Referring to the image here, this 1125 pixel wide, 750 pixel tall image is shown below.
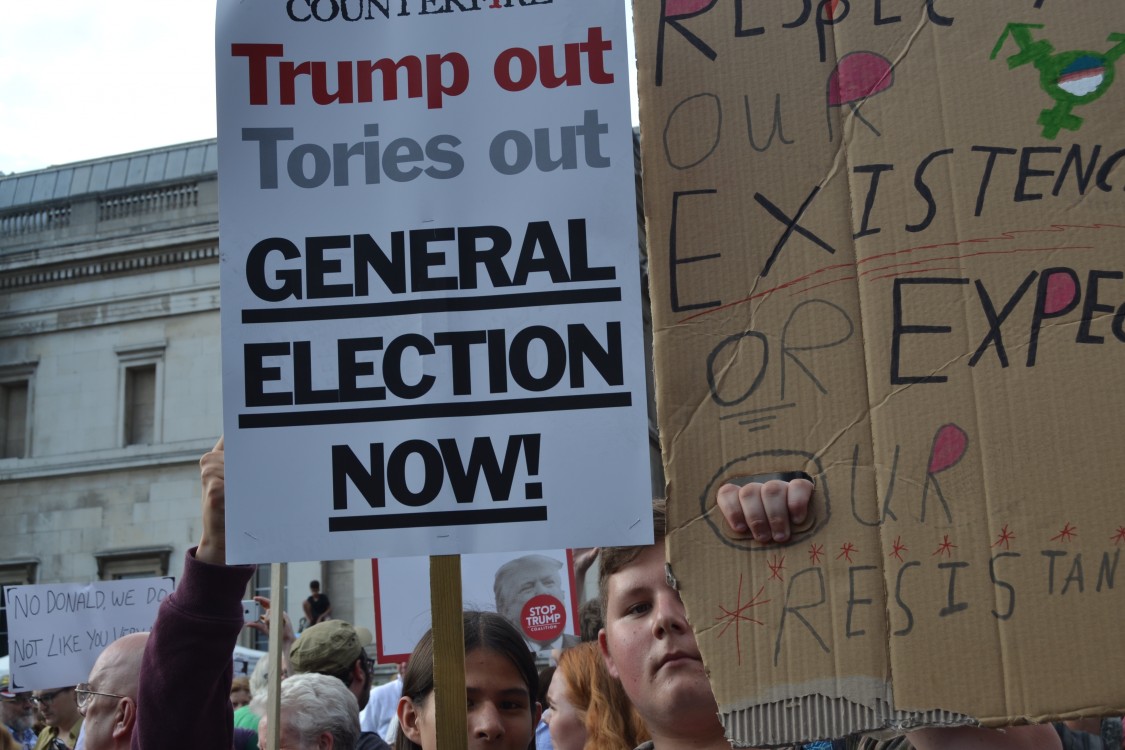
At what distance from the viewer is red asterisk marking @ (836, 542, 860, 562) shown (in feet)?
6.63

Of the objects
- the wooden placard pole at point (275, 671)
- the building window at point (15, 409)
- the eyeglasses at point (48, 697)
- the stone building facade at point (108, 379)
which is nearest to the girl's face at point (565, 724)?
the wooden placard pole at point (275, 671)

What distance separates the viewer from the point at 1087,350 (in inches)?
79.7

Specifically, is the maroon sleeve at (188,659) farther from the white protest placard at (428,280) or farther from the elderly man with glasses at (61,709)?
the elderly man with glasses at (61,709)

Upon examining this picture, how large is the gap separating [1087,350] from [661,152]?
75 centimetres

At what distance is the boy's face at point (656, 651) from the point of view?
247cm

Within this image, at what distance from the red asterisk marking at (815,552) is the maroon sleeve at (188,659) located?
1.16 meters

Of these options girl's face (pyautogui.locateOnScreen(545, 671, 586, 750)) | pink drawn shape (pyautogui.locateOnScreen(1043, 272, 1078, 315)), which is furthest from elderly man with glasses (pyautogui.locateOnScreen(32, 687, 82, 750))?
pink drawn shape (pyautogui.locateOnScreen(1043, 272, 1078, 315))

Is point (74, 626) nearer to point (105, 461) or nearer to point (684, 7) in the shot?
point (684, 7)

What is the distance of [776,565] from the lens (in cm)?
204

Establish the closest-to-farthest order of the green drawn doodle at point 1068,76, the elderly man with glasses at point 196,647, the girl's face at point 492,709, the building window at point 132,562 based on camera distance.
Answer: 1. the green drawn doodle at point 1068,76
2. the elderly man with glasses at point 196,647
3. the girl's face at point 492,709
4. the building window at point 132,562

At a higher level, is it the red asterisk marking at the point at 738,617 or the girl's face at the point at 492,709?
the red asterisk marking at the point at 738,617

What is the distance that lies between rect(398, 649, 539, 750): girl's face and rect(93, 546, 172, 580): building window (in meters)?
22.4

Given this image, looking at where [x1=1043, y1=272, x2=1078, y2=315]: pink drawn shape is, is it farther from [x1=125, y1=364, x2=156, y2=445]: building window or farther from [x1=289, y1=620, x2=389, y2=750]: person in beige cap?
[x1=125, y1=364, x2=156, y2=445]: building window

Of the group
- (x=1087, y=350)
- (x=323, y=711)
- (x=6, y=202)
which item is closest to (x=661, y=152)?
(x=1087, y=350)
